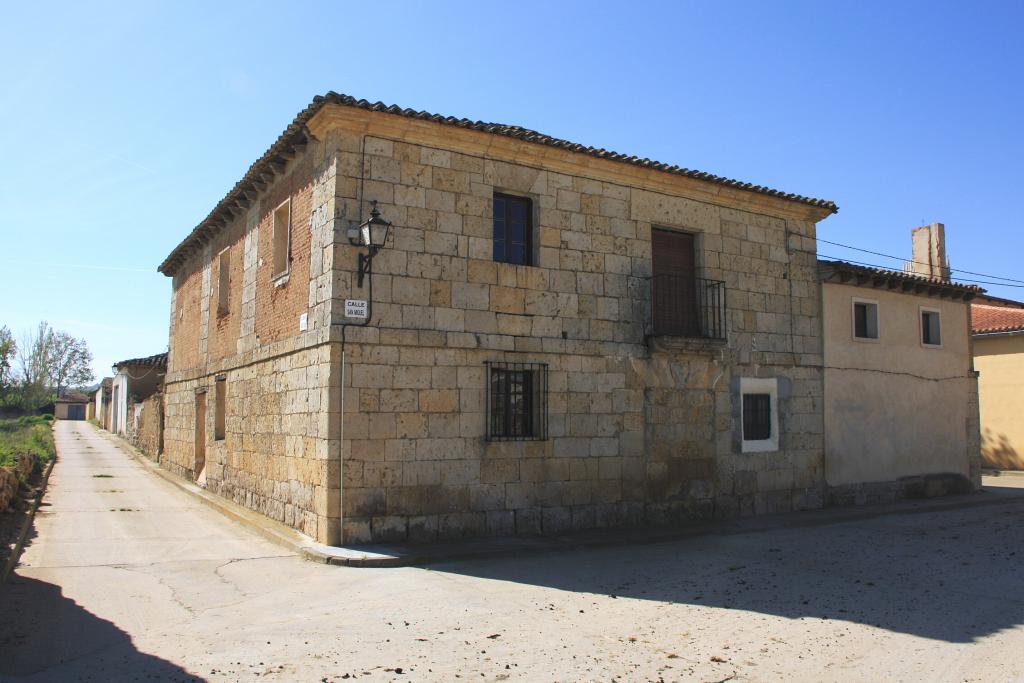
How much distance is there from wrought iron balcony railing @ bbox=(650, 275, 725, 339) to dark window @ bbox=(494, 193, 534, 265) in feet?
7.18

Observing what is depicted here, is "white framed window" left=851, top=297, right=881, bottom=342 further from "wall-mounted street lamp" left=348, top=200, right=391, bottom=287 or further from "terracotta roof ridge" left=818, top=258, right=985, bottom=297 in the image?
"wall-mounted street lamp" left=348, top=200, right=391, bottom=287

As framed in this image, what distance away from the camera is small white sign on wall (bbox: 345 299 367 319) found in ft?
28.0

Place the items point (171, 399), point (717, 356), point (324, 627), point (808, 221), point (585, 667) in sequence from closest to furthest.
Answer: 1. point (585, 667)
2. point (324, 627)
3. point (717, 356)
4. point (808, 221)
5. point (171, 399)

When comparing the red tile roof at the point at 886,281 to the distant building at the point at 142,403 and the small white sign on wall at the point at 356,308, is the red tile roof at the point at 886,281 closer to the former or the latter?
the small white sign on wall at the point at 356,308

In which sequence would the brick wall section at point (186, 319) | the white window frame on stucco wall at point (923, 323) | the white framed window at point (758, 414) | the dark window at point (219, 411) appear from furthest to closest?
the brick wall section at point (186, 319) < the white window frame on stucco wall at point (923, 323) < the dark window at point (219, 411) < the white framed window at point (758, 414)

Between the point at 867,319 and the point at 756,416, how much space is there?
360 cm

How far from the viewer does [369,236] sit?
8.51 metres

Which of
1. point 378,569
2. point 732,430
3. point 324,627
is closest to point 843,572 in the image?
point 732,430

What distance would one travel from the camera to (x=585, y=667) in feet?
15.8

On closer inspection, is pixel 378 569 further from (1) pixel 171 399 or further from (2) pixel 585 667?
(1) pixel 171 399

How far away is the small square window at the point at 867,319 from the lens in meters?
13.6

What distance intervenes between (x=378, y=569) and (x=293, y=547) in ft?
4.55

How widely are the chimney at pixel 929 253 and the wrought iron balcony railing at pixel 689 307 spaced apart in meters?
10.9

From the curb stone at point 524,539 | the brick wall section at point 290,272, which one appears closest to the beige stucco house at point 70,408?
the curb stone at point 524,539
